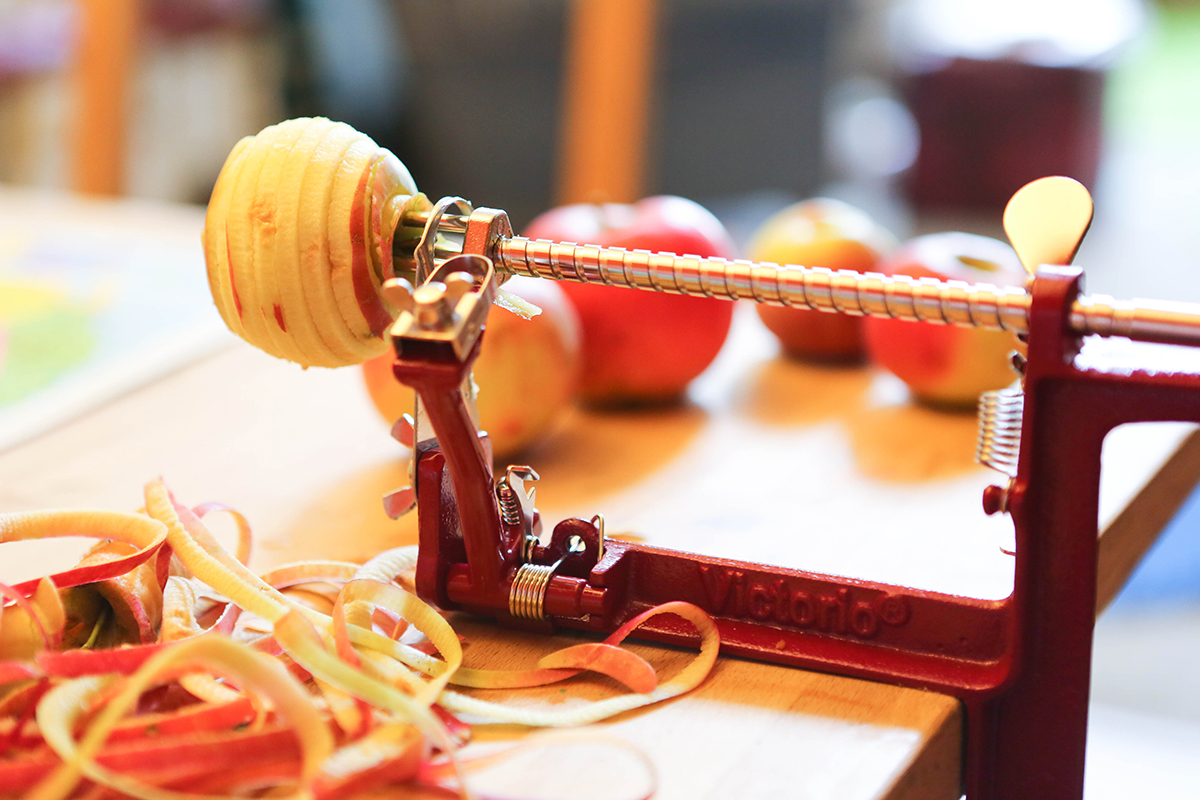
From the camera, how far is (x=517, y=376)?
0.85m

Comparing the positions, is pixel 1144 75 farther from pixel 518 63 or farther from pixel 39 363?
pixel 39 363

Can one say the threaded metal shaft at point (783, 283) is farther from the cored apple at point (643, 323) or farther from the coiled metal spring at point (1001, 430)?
the cored apple at point (643, 323)

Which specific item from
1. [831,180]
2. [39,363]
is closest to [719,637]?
[39,363]

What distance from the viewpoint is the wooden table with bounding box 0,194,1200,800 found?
1.76 ft

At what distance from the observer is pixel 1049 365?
1.70ft

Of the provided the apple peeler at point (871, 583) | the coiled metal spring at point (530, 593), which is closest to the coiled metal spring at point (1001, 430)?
the apple peeler at point (871, 583)

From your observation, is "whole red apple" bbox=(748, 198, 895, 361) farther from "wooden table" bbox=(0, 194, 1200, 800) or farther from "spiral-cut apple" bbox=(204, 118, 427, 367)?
"spiral-cut apple" bbox=(204, 118, 427, 367)

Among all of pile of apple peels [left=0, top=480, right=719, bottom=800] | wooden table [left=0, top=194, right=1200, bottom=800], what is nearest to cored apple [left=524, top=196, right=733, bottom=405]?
wooden table [left=0, top=194, right=1200, bottom=800]

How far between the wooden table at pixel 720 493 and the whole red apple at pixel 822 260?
25 mm

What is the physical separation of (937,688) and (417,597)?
0.85ft

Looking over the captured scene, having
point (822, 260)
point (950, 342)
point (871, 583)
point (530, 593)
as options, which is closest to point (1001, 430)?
point (871, 583)

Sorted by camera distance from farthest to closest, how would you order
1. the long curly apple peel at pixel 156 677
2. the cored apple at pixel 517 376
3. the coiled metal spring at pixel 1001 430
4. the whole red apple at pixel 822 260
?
the whole red apple at pixel 822 260
the cored apple at pixel 517 376
the coiled metal spring at pixel 1001 430
the long curly apple peel at pixel 156 677

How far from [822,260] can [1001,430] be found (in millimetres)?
475

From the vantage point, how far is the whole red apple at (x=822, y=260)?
1029mm
